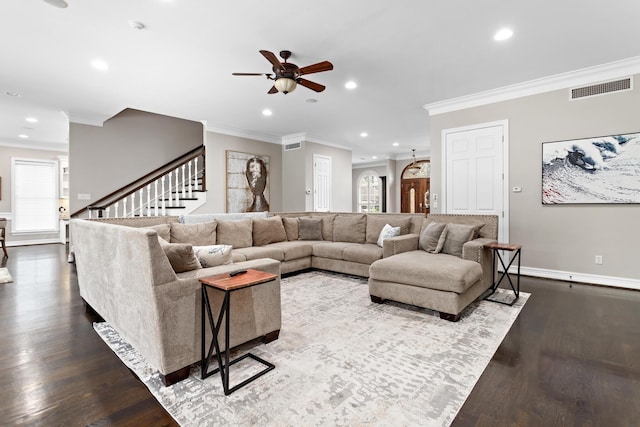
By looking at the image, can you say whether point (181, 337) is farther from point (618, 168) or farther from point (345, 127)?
point (345, 127)

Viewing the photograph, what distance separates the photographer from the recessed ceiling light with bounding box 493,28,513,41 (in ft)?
9.95

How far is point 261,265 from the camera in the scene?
2.38 m

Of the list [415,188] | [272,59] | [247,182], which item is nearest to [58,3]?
[272,59]

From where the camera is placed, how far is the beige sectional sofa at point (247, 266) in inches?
71.1

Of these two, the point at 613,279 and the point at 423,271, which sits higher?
the point at 423,271

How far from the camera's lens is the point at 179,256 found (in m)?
2.17

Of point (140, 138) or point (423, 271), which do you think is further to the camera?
point (140, 138)

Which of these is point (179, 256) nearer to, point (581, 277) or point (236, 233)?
point (236, 233)

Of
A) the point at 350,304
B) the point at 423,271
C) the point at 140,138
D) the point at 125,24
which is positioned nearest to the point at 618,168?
the point at 423,271

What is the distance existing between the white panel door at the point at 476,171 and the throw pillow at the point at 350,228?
161 cm

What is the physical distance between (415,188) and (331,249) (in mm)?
7517

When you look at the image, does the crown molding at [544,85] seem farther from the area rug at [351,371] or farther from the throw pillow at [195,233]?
the throw pillow at [195,233]

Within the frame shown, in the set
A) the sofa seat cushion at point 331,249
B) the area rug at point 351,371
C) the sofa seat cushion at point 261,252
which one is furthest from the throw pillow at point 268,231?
the area rug at point 351,371

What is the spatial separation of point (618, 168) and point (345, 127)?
466 centimetres
